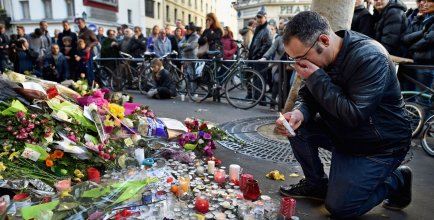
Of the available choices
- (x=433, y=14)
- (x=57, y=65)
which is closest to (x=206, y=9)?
(x=57, y=65)

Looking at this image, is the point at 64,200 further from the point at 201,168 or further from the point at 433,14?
the point at 433,14

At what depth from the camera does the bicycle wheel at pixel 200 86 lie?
749cm

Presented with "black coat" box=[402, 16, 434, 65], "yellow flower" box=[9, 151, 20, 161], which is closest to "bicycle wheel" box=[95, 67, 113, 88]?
"yellow flower" box=[9, 151, 20, 161]

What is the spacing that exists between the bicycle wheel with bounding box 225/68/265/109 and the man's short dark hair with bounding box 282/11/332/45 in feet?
14.0

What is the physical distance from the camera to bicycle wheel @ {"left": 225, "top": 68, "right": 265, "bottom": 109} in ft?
21.5

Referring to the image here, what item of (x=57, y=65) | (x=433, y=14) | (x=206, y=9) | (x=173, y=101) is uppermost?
(x=206, y=9)

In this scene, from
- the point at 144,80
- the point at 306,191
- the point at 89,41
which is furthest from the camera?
the point at 89,41

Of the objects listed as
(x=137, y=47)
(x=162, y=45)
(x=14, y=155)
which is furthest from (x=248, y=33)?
(x=14, y=155)

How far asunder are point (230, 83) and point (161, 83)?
195 cm

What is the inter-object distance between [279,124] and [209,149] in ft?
5.22

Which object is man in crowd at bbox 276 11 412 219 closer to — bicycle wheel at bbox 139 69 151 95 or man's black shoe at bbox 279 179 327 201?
Answer: man's black shoe at bbox 279 179 327 201

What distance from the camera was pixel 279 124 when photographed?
2.34 meters

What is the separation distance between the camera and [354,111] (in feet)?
6.81

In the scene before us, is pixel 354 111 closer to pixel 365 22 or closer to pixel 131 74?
pixel 365 22
